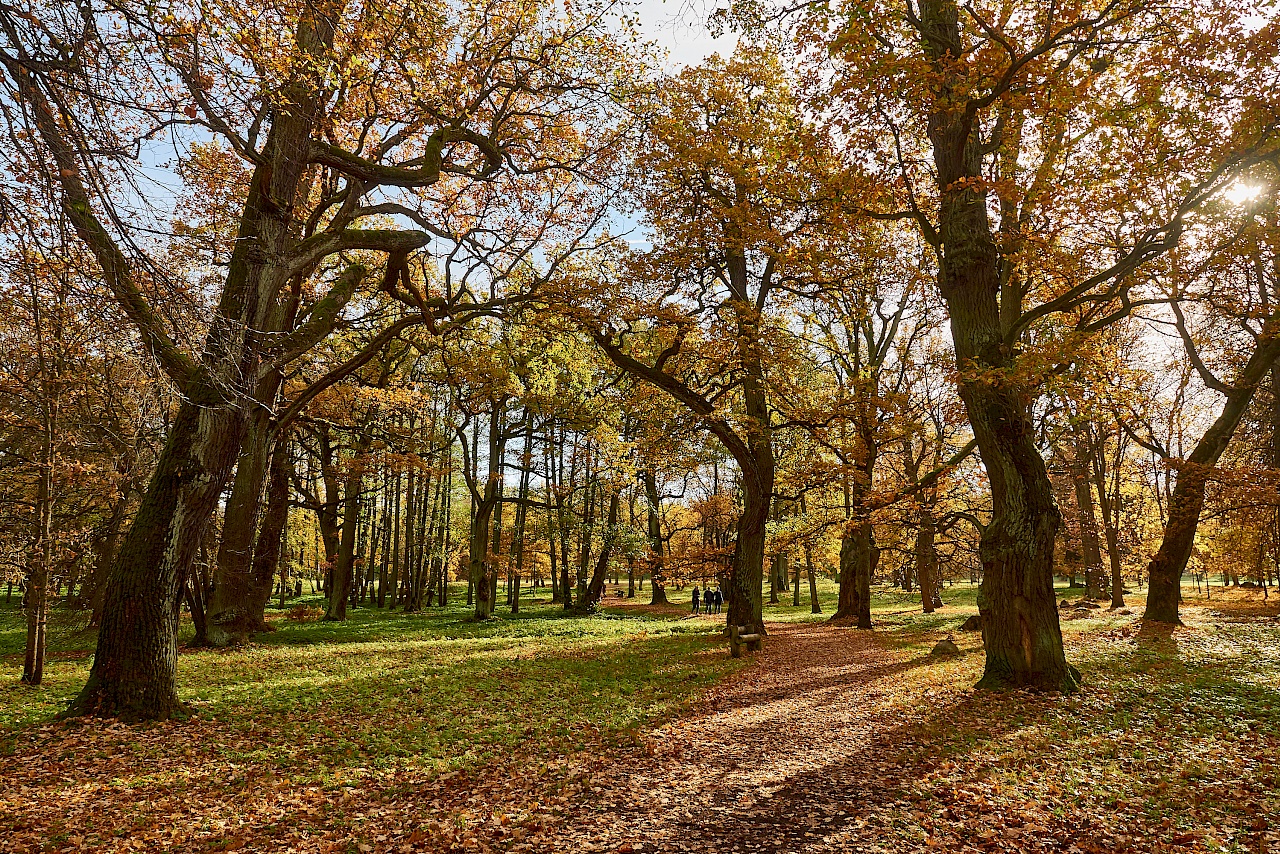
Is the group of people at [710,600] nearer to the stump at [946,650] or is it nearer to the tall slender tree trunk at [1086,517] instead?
the tall slender tree trunk at [1086,517]

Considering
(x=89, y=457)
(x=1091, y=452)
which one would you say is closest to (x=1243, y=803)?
(x=89, y=457)

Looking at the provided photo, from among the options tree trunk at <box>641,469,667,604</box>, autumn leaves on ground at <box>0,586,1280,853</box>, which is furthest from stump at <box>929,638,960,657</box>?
tree trunk at <box>641,469,667,604</box>

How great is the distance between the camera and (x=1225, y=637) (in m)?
12.6

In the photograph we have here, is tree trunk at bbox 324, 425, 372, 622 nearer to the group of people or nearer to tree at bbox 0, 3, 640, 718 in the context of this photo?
tree at bbox 0, 3, 640, 718

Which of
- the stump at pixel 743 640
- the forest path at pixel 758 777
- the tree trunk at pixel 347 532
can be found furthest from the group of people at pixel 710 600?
the forest path at pixel 758 777

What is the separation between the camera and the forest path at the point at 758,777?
4809 mm

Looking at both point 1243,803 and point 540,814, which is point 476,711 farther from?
point 1243,803

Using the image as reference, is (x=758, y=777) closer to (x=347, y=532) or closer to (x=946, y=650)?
(x=946, y=650)

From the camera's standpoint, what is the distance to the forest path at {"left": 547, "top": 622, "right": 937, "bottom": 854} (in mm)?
4809

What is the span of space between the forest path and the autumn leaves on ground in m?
0.03

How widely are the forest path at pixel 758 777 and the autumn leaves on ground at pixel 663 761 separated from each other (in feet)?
0.10

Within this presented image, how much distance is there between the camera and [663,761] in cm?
653

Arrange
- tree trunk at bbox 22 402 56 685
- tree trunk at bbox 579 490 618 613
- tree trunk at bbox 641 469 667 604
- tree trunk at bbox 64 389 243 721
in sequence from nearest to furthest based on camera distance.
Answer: tree trunk at bbox 64 389 243 721 → tree trunk at bbox 22 402 56 685 → tree trunk at bbox 579 490 618 613 → tree trunk at bbox 641 469 667 604

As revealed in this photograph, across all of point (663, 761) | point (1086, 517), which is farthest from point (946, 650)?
point (1086, 517)
